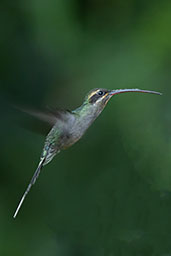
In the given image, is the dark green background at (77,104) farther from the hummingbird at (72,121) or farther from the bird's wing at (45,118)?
the bird's wing at (45,118)

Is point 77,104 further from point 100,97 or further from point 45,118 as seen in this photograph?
point 45,118

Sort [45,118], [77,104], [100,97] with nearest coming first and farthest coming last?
[45,118]
[100,97]
[77,104]

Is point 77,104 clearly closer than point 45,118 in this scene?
No

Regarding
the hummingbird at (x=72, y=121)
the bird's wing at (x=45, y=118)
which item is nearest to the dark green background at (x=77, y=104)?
the hummingbird at (x=72, y=121)

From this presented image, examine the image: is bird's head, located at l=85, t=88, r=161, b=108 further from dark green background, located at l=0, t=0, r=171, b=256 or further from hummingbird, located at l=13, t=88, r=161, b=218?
dark green background, located at l=0, t=0, r=171, b=256

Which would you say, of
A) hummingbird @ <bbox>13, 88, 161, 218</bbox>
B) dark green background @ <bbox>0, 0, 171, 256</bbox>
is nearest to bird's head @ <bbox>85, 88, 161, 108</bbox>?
hummingbird @ <bbox>13, 88, 161, 218</bbox>

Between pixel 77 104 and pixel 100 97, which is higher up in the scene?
pixel 77 104

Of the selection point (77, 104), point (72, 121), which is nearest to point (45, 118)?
point (72, 121)

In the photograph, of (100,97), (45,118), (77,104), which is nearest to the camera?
(45,118)
